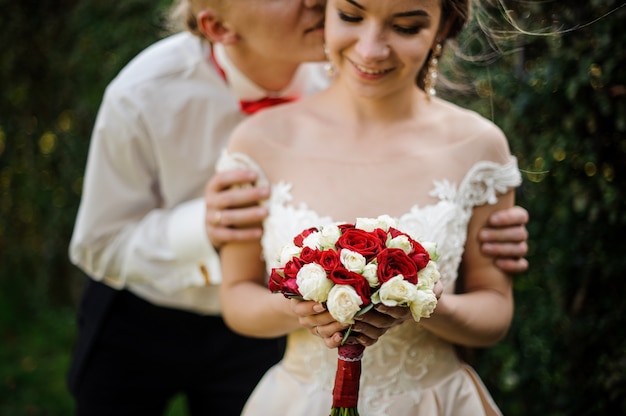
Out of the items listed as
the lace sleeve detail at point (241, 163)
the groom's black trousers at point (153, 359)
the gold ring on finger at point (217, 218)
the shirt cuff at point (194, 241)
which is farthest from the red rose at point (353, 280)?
the groom's black trousers at point (153, 359)

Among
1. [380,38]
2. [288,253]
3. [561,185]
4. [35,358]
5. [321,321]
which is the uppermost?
[380,38]

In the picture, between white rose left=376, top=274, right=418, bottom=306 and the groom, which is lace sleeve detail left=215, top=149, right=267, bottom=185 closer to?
the groom

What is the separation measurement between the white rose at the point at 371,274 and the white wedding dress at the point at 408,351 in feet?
1.65

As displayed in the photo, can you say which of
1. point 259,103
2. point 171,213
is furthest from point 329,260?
point 171,213

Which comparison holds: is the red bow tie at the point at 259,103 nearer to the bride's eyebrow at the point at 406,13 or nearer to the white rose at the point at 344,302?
the bride's eyebrow at the point at 406,13

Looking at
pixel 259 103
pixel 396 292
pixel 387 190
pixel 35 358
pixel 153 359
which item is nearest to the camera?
pixel 396 292

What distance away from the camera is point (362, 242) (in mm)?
1823

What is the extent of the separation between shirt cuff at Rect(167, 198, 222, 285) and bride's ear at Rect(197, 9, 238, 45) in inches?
26.2

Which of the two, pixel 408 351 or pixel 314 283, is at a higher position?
pixel 314 283

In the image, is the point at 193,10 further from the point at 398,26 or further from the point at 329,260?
the point at 329,260

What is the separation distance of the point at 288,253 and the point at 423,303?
14.1 inches

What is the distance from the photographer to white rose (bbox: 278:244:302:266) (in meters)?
1.88

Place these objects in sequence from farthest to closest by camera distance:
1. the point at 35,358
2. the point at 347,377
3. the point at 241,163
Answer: the point at 35,358, the point at 241,163, the point at 347,377

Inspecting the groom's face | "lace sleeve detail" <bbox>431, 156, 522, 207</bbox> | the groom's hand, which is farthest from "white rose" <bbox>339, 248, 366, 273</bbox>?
the groom's face
